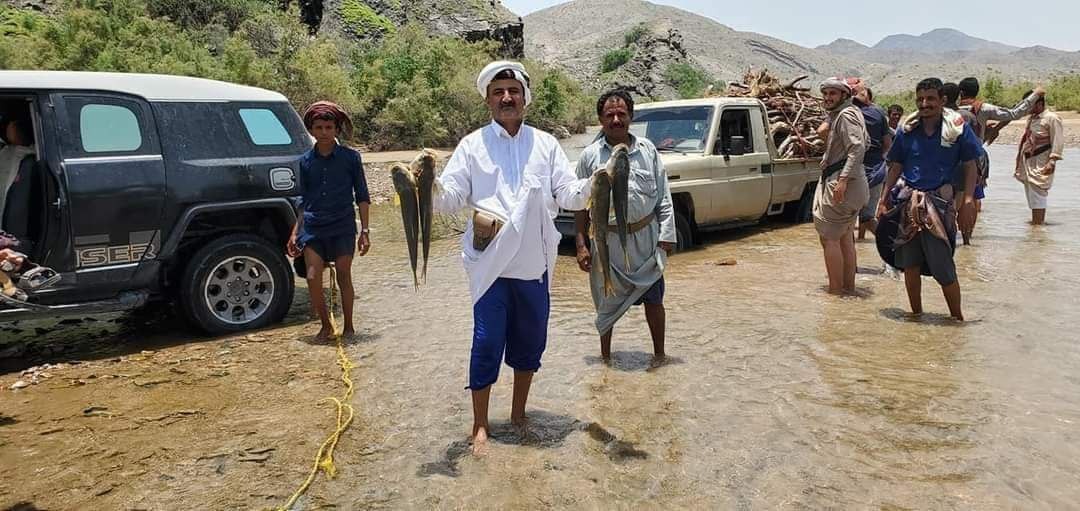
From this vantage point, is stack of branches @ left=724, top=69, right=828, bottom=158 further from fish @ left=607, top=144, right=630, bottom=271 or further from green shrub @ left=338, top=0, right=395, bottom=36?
green shrub @ left=338, top=0, right=395, bottom=36

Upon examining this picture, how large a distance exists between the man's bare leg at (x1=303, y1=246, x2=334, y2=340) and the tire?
7794mm

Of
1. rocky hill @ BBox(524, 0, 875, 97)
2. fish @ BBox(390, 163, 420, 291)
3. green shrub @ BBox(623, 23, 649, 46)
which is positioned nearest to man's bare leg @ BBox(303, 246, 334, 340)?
fish @ BBox(390, 163, 420, 291)

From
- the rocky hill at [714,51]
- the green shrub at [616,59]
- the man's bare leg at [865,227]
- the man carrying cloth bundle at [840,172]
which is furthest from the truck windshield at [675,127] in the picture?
the rocky hill at [714,51]

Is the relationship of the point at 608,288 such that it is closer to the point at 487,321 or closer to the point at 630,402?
the point at 487,321

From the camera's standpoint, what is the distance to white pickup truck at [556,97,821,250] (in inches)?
348

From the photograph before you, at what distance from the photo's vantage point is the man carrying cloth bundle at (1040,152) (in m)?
9.86

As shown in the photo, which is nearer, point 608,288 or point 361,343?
point 608,288

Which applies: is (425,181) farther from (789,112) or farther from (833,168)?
(789,112)

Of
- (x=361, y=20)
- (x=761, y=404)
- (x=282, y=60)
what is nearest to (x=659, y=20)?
(x=361, y=20)

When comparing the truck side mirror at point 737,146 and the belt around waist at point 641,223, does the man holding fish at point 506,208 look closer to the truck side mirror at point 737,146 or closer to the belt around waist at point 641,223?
the belt around waist at point 641,223

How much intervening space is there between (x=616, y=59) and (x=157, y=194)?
258ft

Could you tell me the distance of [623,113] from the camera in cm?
450

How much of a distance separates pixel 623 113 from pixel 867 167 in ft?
16.2

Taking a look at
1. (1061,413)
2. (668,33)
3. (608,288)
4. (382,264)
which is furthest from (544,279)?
(668,33)
